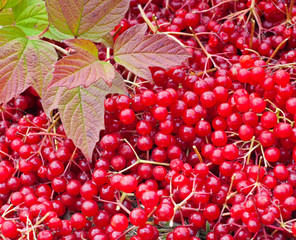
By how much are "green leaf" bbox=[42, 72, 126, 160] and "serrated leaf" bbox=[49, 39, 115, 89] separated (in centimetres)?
6

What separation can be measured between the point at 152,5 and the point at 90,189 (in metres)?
0.59

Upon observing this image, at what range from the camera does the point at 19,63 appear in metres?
0.80

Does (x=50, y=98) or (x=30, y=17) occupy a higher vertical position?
(x=30, y=17)

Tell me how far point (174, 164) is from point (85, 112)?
0.22 meters

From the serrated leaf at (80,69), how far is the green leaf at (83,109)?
63mm

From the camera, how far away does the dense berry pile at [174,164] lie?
0.65 m

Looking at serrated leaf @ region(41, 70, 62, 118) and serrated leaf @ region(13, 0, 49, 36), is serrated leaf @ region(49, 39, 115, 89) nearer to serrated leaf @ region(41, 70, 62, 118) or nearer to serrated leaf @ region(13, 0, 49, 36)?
serrated leaf @ region(41, 70, 62, 118)

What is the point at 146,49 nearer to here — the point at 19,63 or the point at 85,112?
the point at 85,112

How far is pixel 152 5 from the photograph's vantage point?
3.35 feet

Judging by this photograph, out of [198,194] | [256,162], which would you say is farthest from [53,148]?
[256,162]

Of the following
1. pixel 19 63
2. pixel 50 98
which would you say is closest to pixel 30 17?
pixel 19 63

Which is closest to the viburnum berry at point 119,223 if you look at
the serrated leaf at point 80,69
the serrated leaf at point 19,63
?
the serrated leaf at point 80,69

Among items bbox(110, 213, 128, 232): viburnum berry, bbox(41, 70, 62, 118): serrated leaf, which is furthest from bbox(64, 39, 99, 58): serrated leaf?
bbox(110, 213, 128, 232): viburnum berry

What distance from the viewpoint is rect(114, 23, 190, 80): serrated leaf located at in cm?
76
